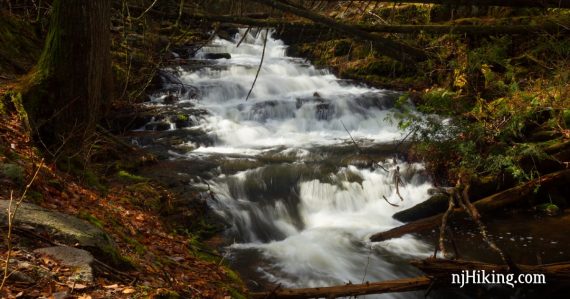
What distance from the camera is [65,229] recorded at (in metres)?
3.12

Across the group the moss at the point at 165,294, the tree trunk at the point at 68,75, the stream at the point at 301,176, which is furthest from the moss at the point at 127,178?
the moss at the point at 165,294

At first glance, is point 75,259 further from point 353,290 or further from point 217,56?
point 217,56

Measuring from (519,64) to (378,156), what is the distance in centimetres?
360

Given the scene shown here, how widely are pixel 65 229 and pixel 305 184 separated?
6097mm

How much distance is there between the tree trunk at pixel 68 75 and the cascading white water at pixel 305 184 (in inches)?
113

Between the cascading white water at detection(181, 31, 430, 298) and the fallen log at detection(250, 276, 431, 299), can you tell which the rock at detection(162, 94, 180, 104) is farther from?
the fallen log at detection(250, 276, 431, 299)

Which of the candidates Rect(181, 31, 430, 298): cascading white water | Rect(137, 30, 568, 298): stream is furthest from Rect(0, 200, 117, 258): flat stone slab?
Rect(181, 31, 430, 298): cascading white water

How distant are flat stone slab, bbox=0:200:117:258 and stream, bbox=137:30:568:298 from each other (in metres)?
2.21

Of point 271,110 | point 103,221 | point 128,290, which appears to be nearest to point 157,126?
point 271,110

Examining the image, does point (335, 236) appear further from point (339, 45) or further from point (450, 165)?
point (339, 45)

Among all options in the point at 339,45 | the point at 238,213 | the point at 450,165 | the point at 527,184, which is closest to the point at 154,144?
the point at 238,213

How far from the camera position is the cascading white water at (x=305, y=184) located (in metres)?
6.62

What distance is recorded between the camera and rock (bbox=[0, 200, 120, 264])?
9.80 ft

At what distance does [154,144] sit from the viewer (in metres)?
10.5
